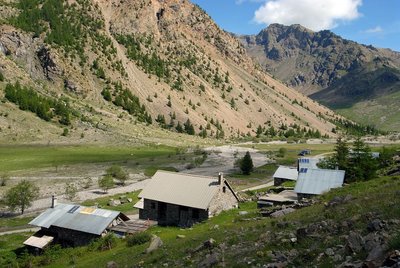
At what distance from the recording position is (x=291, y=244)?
19.6 m

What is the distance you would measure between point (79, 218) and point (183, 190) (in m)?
12.3

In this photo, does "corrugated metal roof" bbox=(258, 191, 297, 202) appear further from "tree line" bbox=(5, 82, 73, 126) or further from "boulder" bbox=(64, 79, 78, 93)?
"boulder" bbox=(64, 79, 78, 93)

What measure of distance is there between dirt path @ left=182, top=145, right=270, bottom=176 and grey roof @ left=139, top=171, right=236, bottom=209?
1552 inches

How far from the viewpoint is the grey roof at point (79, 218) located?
40125mm

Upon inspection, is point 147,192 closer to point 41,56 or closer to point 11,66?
point 11,66

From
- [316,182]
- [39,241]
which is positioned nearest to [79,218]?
[39,241]

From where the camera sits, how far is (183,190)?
159ft

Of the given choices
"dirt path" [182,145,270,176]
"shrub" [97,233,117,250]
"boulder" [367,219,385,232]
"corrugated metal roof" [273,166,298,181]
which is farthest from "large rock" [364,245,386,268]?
"dirt path" [182,145,270,176]

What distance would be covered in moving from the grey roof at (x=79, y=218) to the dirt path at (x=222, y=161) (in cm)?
4796

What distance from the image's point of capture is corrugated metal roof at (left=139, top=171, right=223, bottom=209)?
46312mm

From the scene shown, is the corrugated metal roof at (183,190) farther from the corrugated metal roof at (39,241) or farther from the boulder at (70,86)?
the boulder at (70,86)

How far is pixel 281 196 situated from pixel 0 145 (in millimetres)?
81668

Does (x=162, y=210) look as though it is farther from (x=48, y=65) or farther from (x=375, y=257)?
(x=48, y=65)

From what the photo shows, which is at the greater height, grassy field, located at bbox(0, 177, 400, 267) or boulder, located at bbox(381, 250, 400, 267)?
boulder, located at bbox(381, 250, 400, 267)
